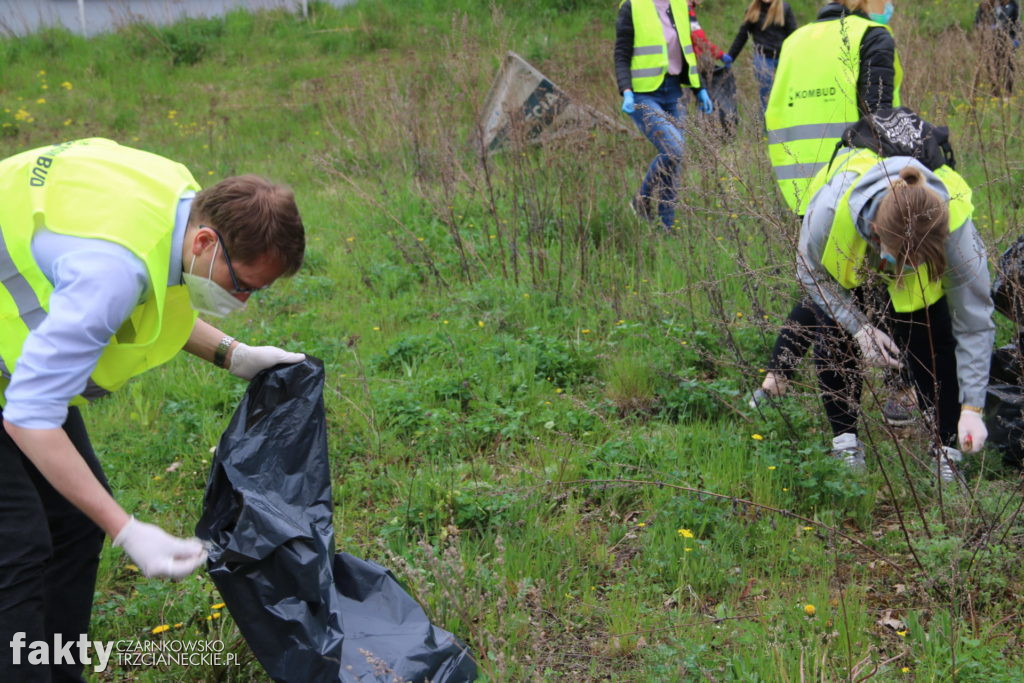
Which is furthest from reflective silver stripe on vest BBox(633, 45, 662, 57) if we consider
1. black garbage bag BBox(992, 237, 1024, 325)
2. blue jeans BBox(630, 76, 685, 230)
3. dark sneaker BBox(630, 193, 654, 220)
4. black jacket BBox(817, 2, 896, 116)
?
black garbage bag BBox(992, 237, 1024, 325)

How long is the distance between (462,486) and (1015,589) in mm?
1741

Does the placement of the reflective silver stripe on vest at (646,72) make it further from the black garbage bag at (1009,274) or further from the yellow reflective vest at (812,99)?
the black garbage bag at (1009,274)

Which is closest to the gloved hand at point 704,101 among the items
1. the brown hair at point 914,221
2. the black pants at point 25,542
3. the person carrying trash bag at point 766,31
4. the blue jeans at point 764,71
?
the blue jeans at point 764,71

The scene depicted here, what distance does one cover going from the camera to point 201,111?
10.5 meters

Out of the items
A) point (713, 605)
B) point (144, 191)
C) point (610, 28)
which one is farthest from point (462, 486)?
point (610, 28)

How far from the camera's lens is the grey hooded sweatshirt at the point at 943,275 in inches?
114

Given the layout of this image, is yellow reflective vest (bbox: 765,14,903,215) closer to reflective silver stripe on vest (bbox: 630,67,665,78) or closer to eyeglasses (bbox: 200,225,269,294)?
reflective silver stripe on vest (bbox: 630,67,665,78)

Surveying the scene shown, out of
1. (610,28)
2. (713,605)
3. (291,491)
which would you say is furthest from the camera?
(610,28)

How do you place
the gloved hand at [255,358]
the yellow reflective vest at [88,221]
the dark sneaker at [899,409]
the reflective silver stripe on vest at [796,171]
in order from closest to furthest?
the yellow reflective vest at [88,221] < the gloved hand at [255,358] < the dark sneaker at [899,409] < the reflective silver stripe on vest at [796,171]

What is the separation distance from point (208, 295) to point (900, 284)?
2206 millimetres

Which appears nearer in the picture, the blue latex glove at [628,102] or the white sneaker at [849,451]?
the white sneaker at [849,451]

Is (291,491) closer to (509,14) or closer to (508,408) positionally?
(508,408)

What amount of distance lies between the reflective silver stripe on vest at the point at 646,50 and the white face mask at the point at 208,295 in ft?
14.8

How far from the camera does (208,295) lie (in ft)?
6.47
